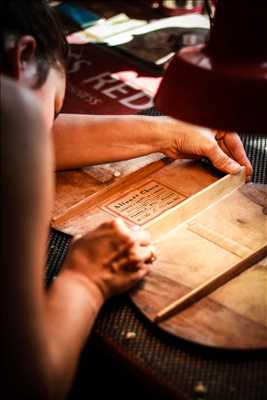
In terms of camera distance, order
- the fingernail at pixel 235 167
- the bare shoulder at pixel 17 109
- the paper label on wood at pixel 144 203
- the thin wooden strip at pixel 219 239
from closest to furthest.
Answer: the bare shoulder at pixel 17 109
the thin wooden strip at pixel 219 239
the paper label on wood at pixel 144 203
the fingernail at pixel 235 167

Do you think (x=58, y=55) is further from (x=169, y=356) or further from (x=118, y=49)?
(x=118, y=49)

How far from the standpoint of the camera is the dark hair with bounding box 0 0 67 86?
122cm

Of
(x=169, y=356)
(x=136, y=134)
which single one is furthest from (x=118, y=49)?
(x=169, y=356)

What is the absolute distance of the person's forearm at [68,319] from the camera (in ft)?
3.71

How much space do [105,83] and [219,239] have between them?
60.7 inches

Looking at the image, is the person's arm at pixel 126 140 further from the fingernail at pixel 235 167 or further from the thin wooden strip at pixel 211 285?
the thin wooden strip at pixel 211 285

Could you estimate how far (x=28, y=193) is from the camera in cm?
97

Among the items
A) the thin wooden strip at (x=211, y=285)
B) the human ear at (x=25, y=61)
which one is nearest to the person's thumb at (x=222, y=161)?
the thin wooden strip at (x=211, y=285)

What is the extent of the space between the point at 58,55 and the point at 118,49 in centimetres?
174

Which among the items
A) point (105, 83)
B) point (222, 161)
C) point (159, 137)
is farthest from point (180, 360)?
point (105, 83)

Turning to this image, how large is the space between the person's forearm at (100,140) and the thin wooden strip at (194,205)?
0.29 m

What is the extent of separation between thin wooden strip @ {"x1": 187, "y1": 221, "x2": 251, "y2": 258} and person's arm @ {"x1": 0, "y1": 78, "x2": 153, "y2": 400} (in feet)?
1.24

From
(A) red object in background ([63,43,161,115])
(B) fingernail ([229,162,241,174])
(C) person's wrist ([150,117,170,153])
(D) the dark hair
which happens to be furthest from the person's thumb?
(A) red object in background ([63,43,161,115])

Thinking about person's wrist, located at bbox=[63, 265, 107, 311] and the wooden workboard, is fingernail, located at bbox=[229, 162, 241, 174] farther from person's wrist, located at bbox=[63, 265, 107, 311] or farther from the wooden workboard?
person's wrist, located at bbox=[63, 265, 107, 311]
